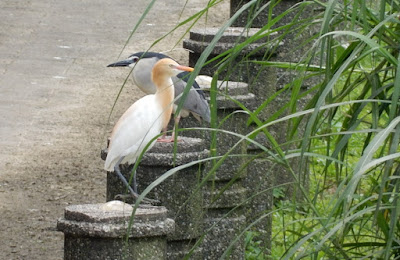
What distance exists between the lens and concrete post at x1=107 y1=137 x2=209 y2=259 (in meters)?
4.02

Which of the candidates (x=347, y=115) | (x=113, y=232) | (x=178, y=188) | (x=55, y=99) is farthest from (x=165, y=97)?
(x=55, y=99)

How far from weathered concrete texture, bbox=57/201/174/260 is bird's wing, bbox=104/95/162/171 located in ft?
1.91

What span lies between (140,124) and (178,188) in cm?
33

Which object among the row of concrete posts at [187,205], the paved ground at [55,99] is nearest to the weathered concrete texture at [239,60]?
the row of concrete posts at [187,205]

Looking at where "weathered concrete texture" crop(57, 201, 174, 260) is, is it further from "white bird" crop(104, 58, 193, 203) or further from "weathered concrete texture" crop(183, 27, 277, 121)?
"weathered concrete texture" crop(183, 27, 277, 121)

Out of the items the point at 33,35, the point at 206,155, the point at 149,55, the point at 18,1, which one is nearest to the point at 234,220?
the point at 206,155

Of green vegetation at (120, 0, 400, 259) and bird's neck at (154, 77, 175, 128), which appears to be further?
bird's neck at (154, 77, 175, 128)

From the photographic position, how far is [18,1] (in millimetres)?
11906

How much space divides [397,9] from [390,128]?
602 mm

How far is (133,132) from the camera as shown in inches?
164

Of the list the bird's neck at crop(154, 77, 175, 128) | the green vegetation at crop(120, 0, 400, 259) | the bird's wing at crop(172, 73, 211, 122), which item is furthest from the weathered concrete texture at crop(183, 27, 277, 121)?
the green vegetation at crop(120, 0, 400, 259)

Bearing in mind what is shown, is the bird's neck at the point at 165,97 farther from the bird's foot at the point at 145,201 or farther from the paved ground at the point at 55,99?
the paved ground at the point at 55,99

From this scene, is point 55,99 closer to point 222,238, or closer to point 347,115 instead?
point 222,238

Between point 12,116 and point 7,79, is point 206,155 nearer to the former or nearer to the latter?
point 12,116
